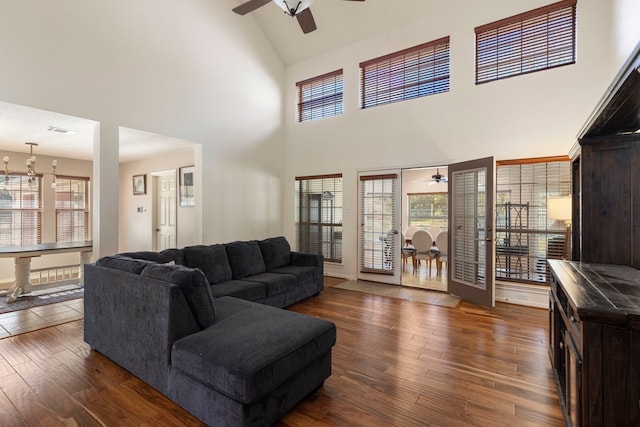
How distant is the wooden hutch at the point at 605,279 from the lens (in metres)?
1.25

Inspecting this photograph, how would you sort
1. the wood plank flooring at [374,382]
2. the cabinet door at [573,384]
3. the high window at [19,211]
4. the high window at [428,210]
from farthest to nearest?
the high window at [428,210], the high window at [19,211], the wood plank flooring at [374,382], the cabinet door at [573,384]

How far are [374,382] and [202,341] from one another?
4.24 ft

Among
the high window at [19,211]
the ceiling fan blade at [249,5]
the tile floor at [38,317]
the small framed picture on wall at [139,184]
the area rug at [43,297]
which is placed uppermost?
the ceiling fan blade at [249,5]

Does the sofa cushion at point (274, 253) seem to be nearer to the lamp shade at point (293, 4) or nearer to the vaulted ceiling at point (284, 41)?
the vaulted ceiling at point (284, 41)

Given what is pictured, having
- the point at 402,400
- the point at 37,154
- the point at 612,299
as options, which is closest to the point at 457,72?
the point at 612,299

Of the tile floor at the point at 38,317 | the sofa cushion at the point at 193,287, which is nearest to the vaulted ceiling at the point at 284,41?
the tile floor at the point at 38,317

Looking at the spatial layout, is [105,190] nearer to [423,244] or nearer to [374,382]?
[374,382]

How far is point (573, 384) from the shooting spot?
4.96 feet

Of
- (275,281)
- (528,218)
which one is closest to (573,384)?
(275,281)

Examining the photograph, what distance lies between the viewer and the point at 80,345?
112 inches

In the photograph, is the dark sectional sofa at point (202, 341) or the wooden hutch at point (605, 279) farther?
the dark sectional sofa at point (202, 341)

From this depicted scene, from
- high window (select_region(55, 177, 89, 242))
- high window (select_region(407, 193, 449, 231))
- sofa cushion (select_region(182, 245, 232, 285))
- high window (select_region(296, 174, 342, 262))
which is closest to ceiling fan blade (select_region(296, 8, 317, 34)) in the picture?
high window (select_region(296, 174, 342, 262))

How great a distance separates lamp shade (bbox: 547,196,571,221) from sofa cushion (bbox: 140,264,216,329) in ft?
13.6

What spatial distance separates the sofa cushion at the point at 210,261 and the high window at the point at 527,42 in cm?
450
